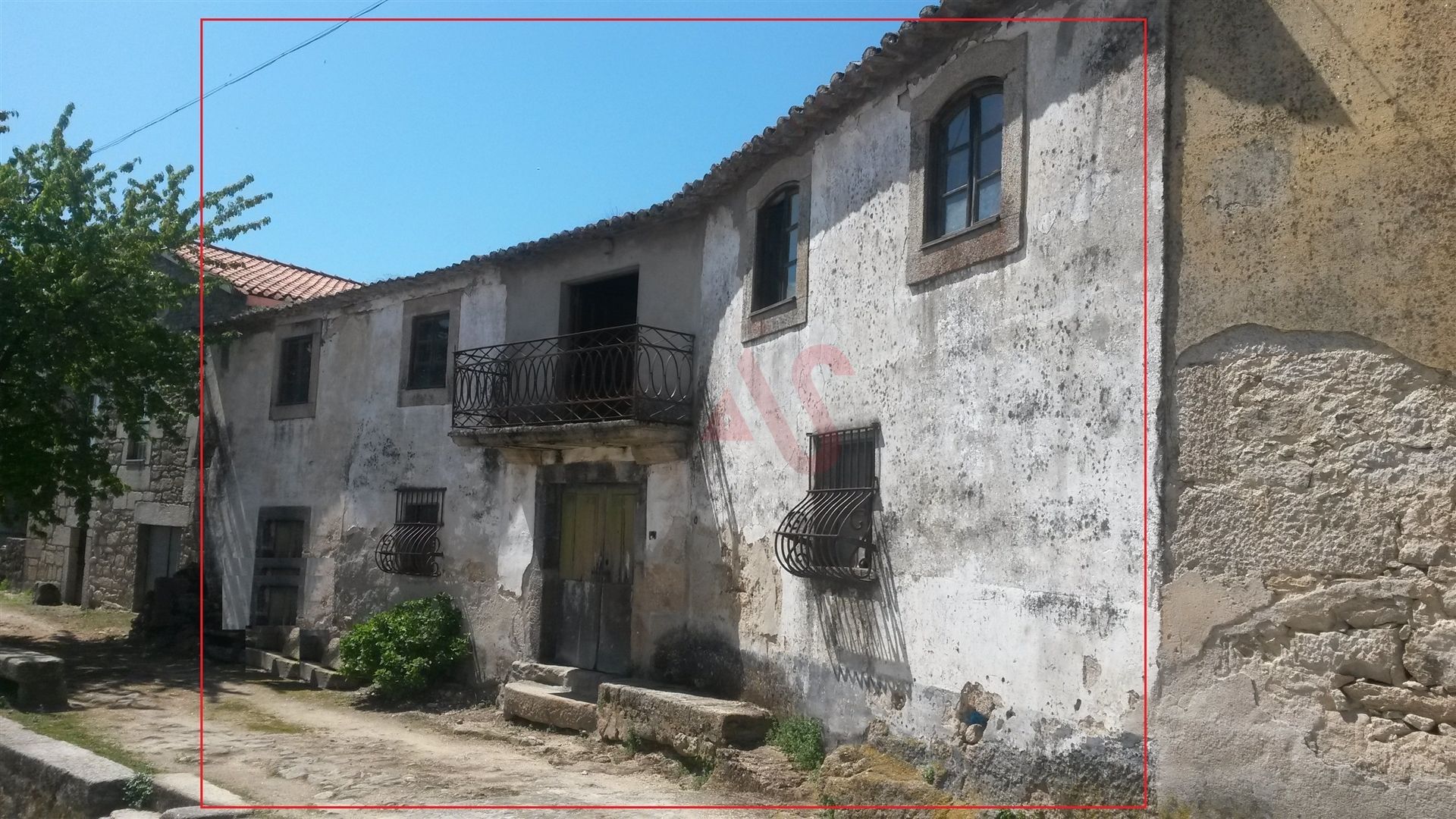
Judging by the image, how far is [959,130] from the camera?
752 centimetres

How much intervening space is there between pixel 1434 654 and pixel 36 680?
1099 centimetres

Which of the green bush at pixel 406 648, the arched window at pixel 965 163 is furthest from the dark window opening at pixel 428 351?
the arched window at pixel 965 163

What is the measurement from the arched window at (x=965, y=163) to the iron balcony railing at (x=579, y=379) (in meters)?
3.09

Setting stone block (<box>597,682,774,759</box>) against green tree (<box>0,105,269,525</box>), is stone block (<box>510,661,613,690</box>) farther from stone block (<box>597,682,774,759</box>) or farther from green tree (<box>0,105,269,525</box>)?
green tree (<box>0,105,269,525</box>)

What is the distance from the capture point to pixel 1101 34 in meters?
6.24

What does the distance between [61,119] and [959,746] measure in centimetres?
1382

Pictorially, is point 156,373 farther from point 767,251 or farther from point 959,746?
point 959,746

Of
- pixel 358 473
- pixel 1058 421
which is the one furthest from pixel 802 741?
pixel 358 473

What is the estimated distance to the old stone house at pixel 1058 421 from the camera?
503cm

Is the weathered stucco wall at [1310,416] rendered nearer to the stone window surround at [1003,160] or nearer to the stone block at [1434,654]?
the stone block at [1434,654]

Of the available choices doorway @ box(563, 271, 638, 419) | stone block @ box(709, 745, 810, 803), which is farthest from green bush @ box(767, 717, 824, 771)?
doorway @ box(563, 271, 638, 419)

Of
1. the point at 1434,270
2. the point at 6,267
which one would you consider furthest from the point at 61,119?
the point at 1434,270

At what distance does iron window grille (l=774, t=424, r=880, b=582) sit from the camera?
7.92 meters

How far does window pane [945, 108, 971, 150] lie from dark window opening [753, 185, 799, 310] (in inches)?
79.2
